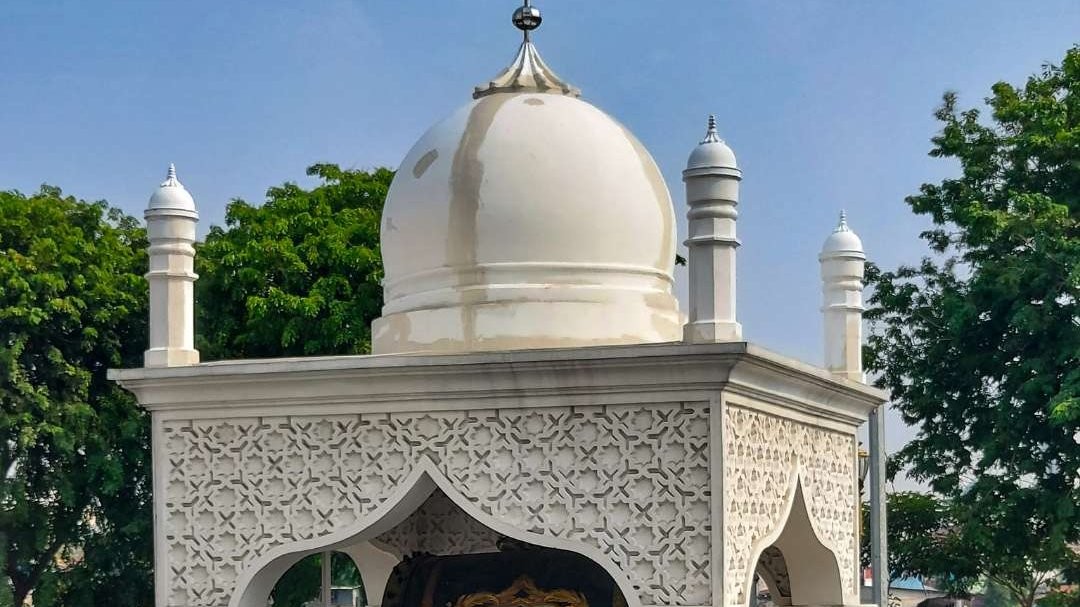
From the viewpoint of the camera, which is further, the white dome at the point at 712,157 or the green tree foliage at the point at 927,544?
the green tree foliage at the point at 927,544

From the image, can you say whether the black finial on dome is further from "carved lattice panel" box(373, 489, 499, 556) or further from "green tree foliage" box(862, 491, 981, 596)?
"green tree foliage" box(862, 491, 981, 596)

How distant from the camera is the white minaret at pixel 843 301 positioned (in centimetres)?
1166

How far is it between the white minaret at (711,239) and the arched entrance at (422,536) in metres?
1.31

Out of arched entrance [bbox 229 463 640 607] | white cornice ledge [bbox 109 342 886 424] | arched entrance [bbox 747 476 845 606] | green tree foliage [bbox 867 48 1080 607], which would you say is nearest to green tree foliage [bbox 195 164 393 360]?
green tree foliage [bbox 867 48 1080 607]

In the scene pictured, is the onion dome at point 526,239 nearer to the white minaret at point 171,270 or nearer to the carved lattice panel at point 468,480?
the carved lattice panel at point 468,480

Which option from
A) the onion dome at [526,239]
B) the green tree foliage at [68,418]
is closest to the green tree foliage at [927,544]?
the green tree foliage at [68,418]

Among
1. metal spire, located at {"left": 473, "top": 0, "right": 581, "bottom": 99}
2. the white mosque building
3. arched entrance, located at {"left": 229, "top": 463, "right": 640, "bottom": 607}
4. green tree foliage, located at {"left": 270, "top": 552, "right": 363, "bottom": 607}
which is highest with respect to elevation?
metal spire, located at {"left": 473, "top": 0, "right": 581, "bottom": 99}

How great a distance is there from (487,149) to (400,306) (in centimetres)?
108

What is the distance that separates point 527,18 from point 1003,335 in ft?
39.7

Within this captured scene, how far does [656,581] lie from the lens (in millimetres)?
8961

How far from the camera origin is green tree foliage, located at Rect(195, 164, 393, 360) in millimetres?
22375

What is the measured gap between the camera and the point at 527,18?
36.8 ft

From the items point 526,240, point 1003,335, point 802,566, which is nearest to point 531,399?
point 526,240

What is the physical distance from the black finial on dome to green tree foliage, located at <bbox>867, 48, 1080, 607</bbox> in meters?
10.1
